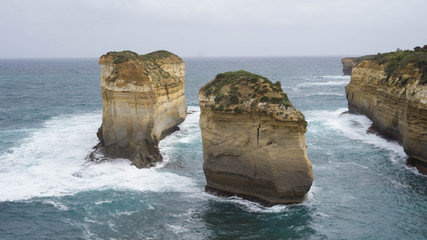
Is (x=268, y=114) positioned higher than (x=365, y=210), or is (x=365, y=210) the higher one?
(x=268, y=114)

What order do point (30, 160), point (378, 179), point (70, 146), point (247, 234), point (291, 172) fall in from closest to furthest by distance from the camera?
point (247, 234) < point (291, 172) < point (378, 179) < point (30, 160) < point (70, 146)

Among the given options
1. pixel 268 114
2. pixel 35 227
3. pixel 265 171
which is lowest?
pixel 35 227

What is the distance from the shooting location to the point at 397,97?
34.1 m

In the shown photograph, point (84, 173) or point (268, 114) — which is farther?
point (84, 173)

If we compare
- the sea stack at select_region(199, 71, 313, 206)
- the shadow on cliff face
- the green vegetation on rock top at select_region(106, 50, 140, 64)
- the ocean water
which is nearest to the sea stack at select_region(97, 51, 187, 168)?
the green vegetation on rock top at select_region(106, 50, 140, 64)

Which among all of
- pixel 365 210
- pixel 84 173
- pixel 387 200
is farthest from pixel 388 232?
pixel 84 173

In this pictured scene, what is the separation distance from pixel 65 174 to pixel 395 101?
28.3m

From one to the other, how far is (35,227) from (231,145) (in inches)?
470

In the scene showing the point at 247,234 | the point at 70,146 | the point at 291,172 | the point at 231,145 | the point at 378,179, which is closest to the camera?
the point at 247,234

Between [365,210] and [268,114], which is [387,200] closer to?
[365,210]

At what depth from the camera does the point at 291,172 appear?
22.5 m

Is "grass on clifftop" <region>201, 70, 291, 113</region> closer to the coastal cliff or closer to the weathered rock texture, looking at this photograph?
the coastal cliff

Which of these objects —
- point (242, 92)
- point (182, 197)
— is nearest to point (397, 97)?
point (242, 92)

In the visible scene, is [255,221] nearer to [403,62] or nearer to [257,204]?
[257,204]
